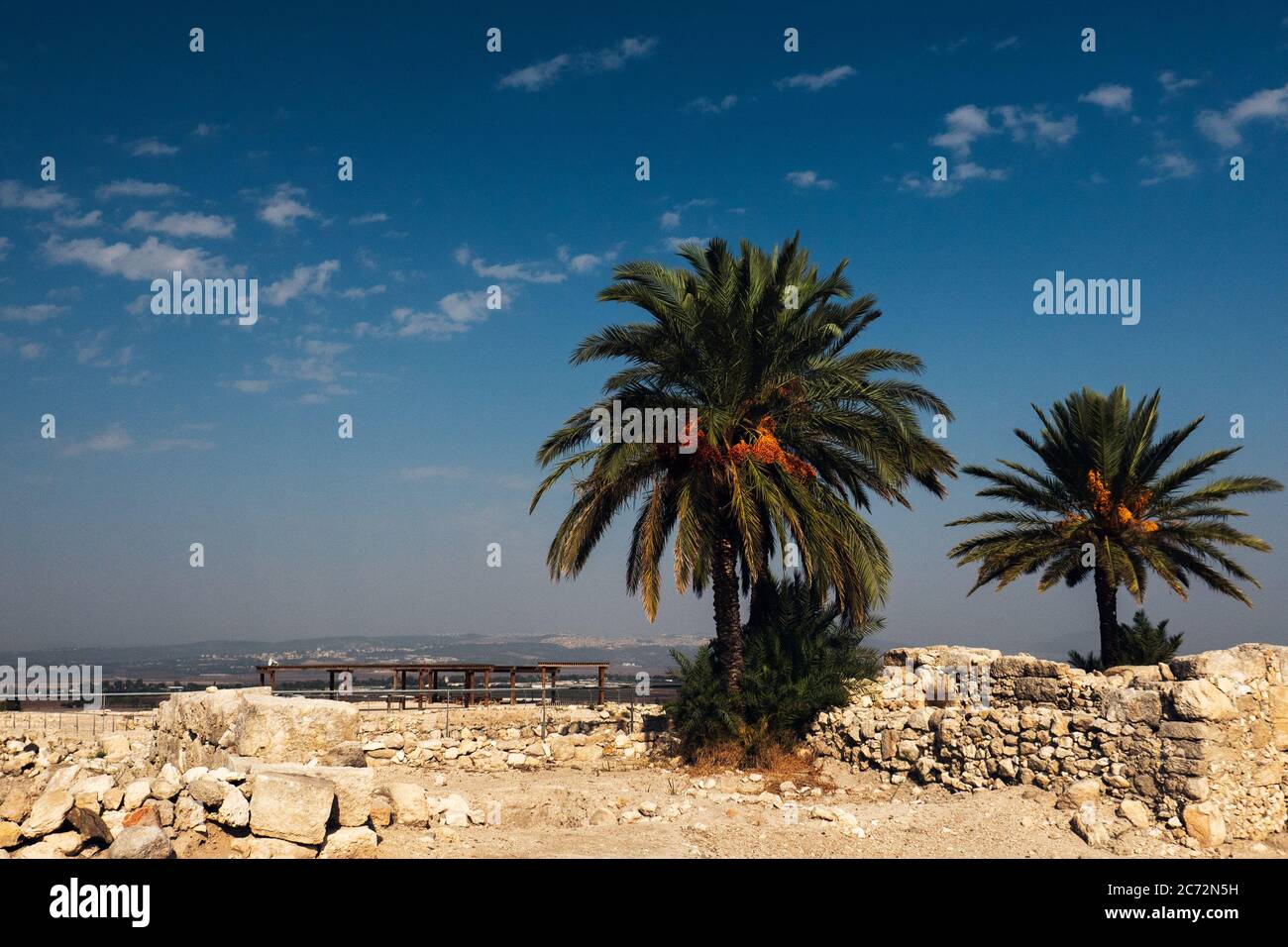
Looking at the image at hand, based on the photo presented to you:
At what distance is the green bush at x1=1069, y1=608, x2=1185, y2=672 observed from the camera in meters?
17.4

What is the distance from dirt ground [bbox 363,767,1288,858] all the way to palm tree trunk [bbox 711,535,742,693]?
2571mm

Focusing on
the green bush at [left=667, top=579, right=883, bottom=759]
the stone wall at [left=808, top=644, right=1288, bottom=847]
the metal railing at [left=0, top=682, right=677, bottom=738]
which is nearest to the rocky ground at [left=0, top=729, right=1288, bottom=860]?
the stone wall at [left=808, top=644, right=1288, bottom=847]

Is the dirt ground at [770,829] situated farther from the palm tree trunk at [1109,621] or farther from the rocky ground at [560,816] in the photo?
the palm tree trunk at [1109,621]

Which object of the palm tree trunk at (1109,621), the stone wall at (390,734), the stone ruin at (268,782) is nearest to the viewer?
the stone ruin at (268,782)

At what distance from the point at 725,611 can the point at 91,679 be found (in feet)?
51.6

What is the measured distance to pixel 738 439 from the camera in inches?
633

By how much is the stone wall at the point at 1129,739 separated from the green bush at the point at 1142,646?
5206mm

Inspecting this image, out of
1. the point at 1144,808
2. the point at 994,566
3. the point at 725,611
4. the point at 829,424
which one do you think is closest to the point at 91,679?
the point at 725,611

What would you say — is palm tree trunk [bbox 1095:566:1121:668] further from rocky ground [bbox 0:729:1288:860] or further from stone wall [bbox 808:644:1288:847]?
rocky ground [bbox 0:729:1288:860]

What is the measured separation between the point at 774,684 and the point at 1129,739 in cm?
571

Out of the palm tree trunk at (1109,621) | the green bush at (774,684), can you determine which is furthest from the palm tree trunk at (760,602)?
the palm tree trunk at (1109,621)

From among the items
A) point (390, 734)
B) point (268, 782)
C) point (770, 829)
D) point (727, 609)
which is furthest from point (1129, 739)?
point (390, 734)

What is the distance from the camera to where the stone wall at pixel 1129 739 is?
1035cm

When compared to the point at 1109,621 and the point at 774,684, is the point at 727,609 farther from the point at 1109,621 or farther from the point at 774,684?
the point at 1109,621
